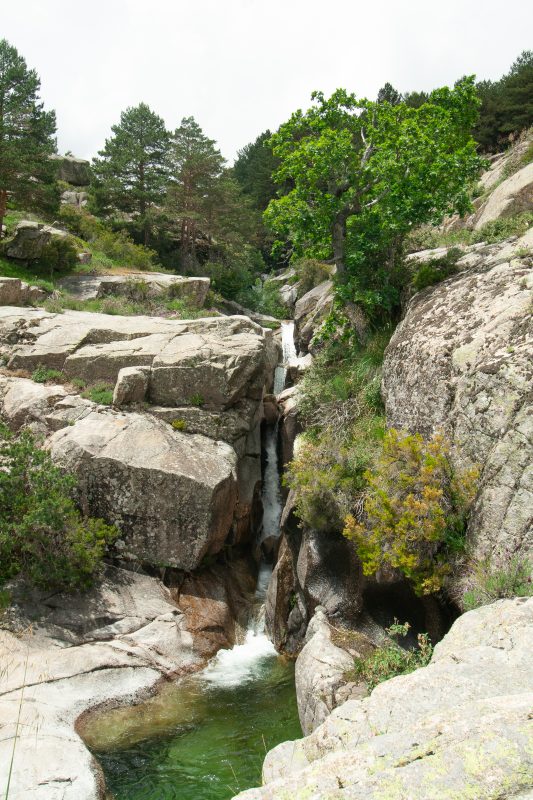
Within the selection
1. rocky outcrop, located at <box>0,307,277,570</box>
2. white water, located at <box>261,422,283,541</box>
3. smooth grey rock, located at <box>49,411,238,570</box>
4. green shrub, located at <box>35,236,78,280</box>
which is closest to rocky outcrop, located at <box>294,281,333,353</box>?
rocky outcrop, located at <box>0,307,277,570</box>

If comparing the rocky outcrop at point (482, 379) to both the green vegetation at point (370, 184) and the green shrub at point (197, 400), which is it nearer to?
the green vegetation at point (370, 184)

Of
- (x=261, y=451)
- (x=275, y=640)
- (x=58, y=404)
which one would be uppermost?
(x=58, y=404)

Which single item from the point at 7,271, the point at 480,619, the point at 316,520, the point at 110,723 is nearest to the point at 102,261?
the point at 7,271

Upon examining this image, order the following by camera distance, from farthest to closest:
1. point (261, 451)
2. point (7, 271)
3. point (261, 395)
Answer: point (7, 271), point (261, 451), point (261, 395)

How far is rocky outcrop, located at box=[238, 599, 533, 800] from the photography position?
3574 millimetres

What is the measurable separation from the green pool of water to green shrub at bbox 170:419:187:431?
23.6 ft

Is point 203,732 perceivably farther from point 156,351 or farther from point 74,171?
point 74,171

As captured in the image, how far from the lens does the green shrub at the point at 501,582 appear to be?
8391 millimetres

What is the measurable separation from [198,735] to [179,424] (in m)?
9.10

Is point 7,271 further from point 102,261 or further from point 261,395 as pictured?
point 261,395

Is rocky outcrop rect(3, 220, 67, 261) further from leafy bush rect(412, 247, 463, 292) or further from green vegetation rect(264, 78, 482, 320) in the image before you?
leafy bush rect(412, 247, 463, 292)

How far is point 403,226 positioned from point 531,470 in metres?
9.60

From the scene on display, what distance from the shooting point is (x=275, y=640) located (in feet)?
49.7

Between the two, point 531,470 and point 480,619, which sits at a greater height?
point 531,470
